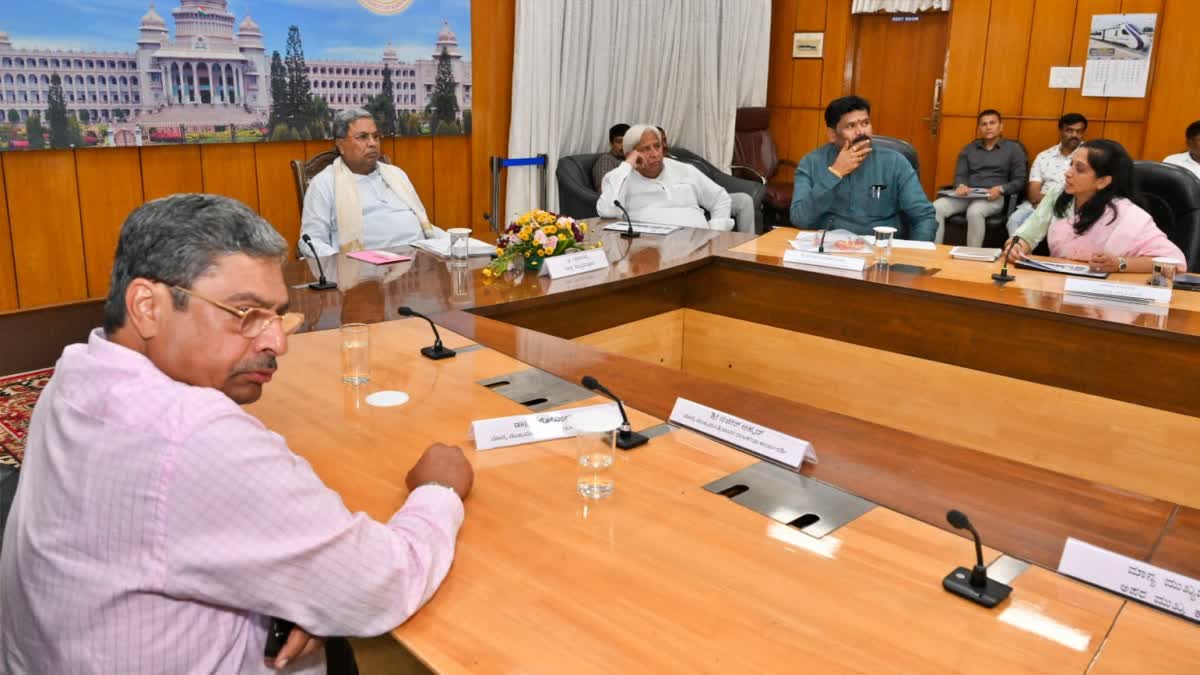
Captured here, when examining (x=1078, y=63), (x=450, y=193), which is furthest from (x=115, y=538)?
(x=1078, y=63)

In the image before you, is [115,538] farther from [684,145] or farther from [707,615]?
[684,145]

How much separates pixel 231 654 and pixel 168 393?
12.5 inches

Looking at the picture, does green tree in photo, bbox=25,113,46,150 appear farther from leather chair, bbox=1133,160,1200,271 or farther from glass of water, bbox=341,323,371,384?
leather chair, bbox=1133,160,1200,271

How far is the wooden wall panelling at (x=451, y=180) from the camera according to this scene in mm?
5672

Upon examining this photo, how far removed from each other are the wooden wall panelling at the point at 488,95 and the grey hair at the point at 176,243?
4.64 m

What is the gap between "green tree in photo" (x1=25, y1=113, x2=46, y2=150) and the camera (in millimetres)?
4016

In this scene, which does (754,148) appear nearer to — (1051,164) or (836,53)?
(836,53)

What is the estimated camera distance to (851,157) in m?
3.87

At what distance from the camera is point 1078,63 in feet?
21.1

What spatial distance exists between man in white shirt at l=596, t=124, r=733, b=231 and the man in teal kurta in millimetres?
720

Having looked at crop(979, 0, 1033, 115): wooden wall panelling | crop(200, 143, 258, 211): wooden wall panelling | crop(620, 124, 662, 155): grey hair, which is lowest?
crop(200, 143, 258, 211): wooden wall panelling

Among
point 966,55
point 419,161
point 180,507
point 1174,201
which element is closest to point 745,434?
point 180,507

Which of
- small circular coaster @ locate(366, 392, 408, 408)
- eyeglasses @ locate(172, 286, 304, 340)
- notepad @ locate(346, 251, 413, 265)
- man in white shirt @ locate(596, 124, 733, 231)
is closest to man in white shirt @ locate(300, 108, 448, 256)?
notepad @ locate(346, 251, 413, 265)

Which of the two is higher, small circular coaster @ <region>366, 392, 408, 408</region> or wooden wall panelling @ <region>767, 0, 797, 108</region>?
wooden wall panelling @ <region>767, 0, 797, 108</region>
